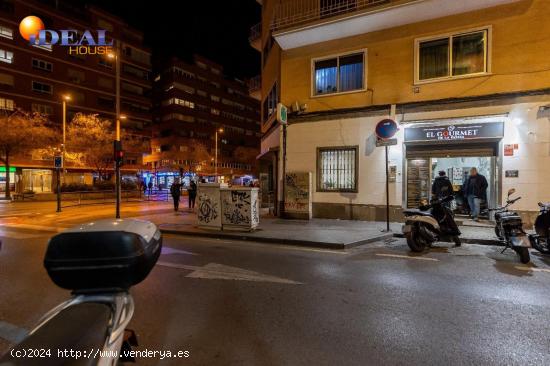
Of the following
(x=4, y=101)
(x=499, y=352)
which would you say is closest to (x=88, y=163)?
(x=4, y=101)

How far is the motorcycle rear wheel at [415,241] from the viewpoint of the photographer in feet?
24.1

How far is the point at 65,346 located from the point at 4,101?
4755cm

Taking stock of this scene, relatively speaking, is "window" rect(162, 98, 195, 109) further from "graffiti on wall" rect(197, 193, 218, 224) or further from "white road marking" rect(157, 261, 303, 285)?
"white road marking" rect(157, 261, 303, 285)

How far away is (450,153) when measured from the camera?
11.2 metres

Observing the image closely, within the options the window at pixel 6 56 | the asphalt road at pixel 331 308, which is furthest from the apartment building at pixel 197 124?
the asphalt road at pixel 331 308

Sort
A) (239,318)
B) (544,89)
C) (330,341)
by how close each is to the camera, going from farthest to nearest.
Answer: (544,89) → (239,318) → (330,341)

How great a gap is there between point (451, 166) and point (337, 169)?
4.80 meters

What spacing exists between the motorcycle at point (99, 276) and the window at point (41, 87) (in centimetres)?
4868

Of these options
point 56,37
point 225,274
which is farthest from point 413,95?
point 56,37

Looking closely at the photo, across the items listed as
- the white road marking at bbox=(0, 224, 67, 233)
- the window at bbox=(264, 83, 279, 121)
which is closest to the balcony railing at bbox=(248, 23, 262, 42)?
the window at bbox=(264, 83, 279, 121)

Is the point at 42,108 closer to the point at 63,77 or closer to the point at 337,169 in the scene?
the point at 63,77

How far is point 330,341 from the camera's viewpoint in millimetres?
3342

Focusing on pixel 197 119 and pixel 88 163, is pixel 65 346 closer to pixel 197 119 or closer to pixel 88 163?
pixel 88 163

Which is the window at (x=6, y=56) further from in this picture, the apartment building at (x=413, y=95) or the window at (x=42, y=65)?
the apartment building at (x=413, y=95)
